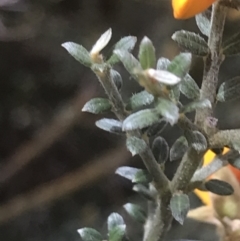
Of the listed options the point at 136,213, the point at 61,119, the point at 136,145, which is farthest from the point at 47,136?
the point at 136,145

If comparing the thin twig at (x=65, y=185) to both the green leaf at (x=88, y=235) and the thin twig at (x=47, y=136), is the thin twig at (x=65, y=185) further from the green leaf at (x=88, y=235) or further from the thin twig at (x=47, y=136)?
the green leaf at (x=88, y=235)

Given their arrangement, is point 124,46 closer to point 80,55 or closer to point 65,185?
point 80,55

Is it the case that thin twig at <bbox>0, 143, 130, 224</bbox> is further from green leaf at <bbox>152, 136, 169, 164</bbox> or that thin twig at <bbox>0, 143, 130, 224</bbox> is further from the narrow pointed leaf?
the narrow pointed leaf

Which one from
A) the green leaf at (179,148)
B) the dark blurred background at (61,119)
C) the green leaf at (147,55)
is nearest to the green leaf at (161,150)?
the green leaf at (179,148)

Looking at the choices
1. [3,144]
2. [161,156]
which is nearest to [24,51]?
[3,144]

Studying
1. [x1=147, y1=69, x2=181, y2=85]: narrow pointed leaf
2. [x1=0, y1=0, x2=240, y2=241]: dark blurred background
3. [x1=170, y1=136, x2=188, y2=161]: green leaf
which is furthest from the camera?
[x1=0, y1=0, x2=240, y2=241]: dark blurred background

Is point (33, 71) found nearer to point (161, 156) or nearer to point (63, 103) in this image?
point (63, 103)

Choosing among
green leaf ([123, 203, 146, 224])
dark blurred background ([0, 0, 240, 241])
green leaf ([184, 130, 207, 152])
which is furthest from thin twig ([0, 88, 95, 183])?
green leaf ([184, 130, 207, 152])
